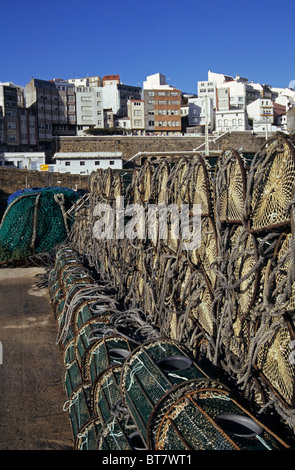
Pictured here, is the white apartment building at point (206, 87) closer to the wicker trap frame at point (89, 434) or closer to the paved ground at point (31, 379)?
the paved ground at point (31, 379)

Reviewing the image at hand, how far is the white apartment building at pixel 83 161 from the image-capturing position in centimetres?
4256

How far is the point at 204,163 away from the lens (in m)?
3.20

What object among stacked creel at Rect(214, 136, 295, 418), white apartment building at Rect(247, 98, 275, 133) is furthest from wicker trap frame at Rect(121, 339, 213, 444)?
white apartment building at Rect(247, 98, 275, 133)

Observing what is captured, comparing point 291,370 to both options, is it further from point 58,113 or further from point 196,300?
point 58,113

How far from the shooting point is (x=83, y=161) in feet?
142

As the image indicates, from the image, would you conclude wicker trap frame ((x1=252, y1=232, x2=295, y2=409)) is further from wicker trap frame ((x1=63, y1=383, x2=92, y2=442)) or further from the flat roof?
the flat roof

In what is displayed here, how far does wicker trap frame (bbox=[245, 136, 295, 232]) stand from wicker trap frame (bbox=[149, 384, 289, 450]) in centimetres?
88

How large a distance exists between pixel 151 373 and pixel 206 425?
591mm

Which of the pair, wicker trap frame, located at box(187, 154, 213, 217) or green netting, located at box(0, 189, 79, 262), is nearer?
wicker trap frame, located at box(187, 154, 213, 217)

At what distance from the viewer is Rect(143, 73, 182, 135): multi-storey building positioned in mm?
59156

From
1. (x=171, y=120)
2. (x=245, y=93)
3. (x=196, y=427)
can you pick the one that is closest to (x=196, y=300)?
(x=196, y=427)

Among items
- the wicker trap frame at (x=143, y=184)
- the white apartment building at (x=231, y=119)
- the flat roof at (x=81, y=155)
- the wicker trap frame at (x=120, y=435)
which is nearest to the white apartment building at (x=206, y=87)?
the white apartment building at (x=231, y=119)

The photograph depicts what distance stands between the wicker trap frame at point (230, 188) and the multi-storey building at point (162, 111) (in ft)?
191

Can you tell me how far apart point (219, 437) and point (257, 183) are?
1281mm
